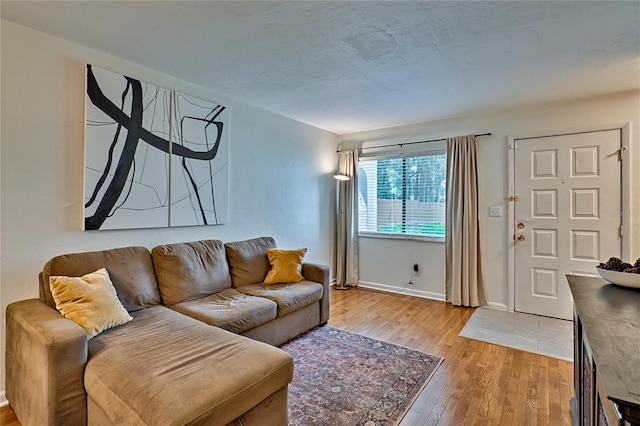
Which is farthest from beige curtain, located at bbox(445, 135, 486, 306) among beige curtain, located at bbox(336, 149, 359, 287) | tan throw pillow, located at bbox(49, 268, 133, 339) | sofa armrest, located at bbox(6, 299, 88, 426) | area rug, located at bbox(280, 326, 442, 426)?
sofa armrest, located at bbox(6, 299, 88, 426)

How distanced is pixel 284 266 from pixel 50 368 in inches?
78.5

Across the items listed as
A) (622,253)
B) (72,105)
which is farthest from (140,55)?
(622,253)

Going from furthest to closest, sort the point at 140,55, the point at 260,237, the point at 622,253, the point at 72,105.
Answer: the point at 260,237
the point at 622,253
the point at 140,55
the point at 72,105

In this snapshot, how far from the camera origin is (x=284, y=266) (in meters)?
3.26

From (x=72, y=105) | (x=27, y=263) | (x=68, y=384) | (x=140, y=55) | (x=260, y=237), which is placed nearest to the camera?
(x=68, y=384)

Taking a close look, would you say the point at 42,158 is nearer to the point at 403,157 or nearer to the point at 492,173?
the point at 403,157

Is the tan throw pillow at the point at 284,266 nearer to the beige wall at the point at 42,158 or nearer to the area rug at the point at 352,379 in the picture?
the area rug at the point at 352,379

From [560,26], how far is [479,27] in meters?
0.51

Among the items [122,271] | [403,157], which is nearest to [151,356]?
[122,271]

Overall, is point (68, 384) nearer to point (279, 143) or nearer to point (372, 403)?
point (372, 403)

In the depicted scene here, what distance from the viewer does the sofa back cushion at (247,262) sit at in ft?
10.2

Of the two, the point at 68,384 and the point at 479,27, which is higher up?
the point at 479,27

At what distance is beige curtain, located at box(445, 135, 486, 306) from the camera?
3893 mm

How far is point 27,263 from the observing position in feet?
6.81
